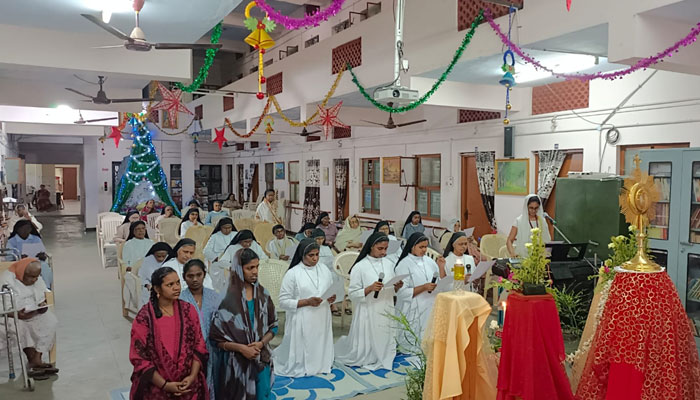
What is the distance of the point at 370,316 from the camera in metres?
5.61

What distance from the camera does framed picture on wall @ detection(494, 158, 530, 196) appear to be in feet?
29.1

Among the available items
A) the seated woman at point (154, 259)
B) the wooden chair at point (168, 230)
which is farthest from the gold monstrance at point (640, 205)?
the wooden chair at point (168, 230)

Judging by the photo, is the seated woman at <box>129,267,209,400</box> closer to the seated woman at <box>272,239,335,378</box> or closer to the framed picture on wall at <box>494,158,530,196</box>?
the seated woman at <box>272,239,335,378</box>

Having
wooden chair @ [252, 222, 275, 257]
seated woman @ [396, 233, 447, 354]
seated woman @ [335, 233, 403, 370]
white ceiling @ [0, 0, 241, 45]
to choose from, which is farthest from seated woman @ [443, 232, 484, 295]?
wooden chair @ [252, 222, 275, 257]

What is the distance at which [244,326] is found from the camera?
3.80 m

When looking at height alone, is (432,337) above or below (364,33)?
below

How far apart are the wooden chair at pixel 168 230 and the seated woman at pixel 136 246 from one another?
120 inches

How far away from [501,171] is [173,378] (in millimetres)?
7195

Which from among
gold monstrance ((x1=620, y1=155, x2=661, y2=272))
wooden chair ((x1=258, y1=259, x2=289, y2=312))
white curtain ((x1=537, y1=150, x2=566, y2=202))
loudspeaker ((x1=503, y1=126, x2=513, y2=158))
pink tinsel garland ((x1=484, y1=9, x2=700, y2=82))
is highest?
pink tinsel garland ((x1=484, y1=9, x2=700, y2=82))

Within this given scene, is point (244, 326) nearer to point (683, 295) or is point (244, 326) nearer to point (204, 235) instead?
point (683, 295)

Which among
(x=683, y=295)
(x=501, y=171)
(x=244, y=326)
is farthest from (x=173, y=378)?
(x=501, y=171)

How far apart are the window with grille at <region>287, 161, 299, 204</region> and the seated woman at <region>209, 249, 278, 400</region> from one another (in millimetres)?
13780

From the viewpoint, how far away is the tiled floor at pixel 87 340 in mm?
4926

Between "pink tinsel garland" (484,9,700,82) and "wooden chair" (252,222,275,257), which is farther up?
"pink tinsel garland" (484,9,700,82)
